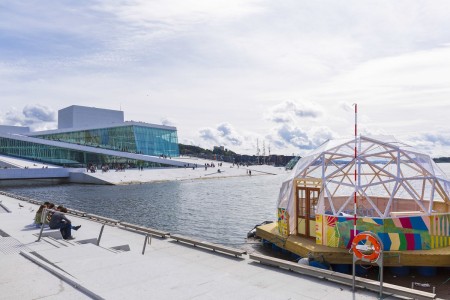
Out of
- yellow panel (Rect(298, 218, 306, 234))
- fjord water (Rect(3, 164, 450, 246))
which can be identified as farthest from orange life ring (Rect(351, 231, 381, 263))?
fjord water (Rect(3, 164, 450, 246))

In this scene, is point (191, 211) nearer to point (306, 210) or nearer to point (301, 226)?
point (301, 226)

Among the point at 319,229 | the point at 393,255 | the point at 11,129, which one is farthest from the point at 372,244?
the point at 11,129

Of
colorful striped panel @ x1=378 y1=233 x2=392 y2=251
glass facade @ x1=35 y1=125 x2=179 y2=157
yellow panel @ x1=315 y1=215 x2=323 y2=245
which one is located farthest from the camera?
glass facade @ x1=35 y1=125 x2=179 y2=157

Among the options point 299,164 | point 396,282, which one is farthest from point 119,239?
point 396,282

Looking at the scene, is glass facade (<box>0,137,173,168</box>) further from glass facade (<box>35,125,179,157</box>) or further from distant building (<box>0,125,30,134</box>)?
distant building (<box>0,125,30,134</box>)

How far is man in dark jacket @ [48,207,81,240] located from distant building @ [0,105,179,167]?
70.8m

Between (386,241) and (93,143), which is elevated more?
(93,143)

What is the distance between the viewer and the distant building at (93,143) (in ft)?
289

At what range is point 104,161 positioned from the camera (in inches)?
3533

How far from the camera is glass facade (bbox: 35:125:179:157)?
96000 millimetres

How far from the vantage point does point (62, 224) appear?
14.9 metres

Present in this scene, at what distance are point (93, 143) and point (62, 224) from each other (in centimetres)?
8755

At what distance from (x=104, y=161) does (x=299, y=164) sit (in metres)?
77.4

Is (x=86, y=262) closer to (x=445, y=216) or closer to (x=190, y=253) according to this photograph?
(x=190, y=253)
